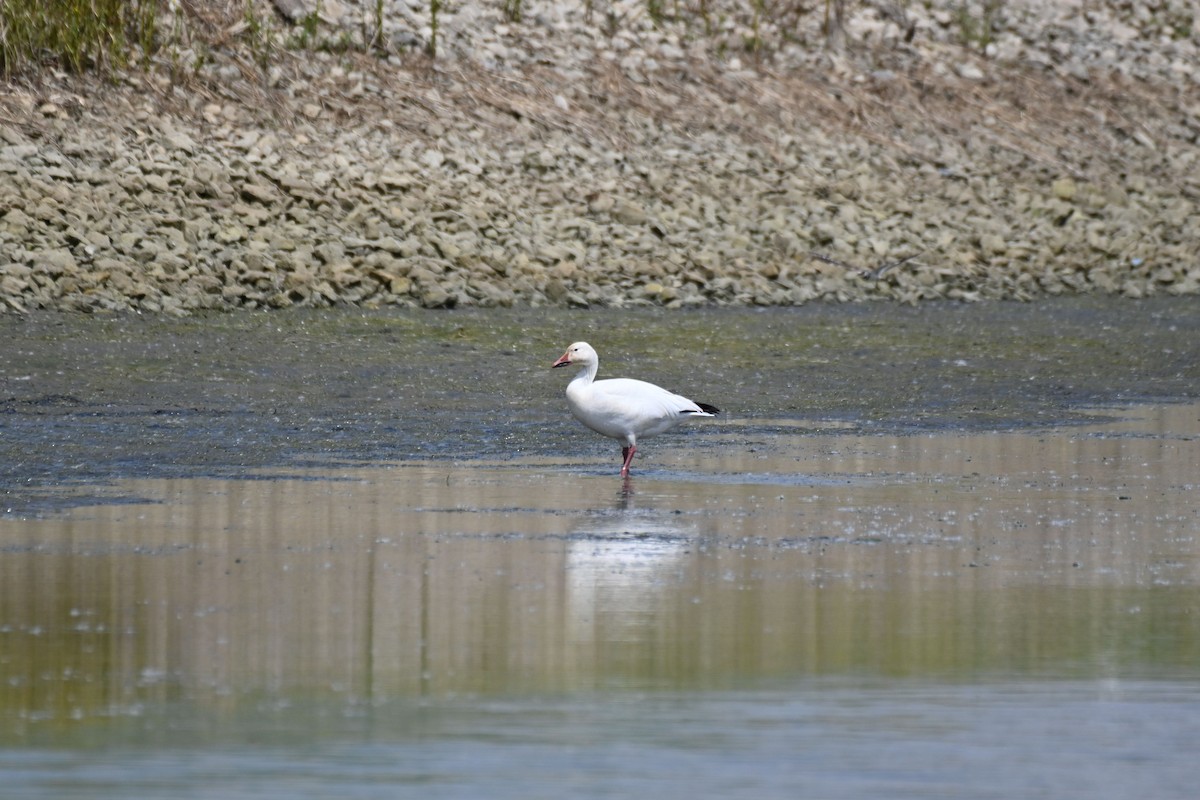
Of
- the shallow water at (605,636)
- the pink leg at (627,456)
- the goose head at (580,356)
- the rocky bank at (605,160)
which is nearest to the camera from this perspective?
the shallow water at (605,636)

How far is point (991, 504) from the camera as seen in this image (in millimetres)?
11211

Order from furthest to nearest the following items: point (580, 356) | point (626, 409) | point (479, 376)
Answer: point (479, 376)
point (580, 356)
point (626, 409)

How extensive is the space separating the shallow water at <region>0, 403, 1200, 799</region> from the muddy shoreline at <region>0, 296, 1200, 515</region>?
144cm

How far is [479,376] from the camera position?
56.9 ft

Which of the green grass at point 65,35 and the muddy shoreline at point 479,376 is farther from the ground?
the green grass at point 65,35

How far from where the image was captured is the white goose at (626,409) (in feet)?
41.9

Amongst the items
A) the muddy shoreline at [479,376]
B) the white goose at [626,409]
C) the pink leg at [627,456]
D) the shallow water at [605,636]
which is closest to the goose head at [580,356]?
the white goose at [626,409]

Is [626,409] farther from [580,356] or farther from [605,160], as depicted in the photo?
[605,160]

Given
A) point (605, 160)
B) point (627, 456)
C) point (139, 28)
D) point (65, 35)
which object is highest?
point (139, 28)

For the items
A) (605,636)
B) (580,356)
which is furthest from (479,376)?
(605,636)

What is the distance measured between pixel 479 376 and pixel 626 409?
4721mm

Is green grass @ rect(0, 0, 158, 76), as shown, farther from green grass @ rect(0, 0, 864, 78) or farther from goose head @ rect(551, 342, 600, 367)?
goose head @ rect(551, 342, 600, 367)

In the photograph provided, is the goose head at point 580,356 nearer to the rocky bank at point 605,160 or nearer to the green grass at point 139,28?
the rocky bank at point 605,160

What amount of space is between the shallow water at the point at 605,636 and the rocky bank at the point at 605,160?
9.34m
